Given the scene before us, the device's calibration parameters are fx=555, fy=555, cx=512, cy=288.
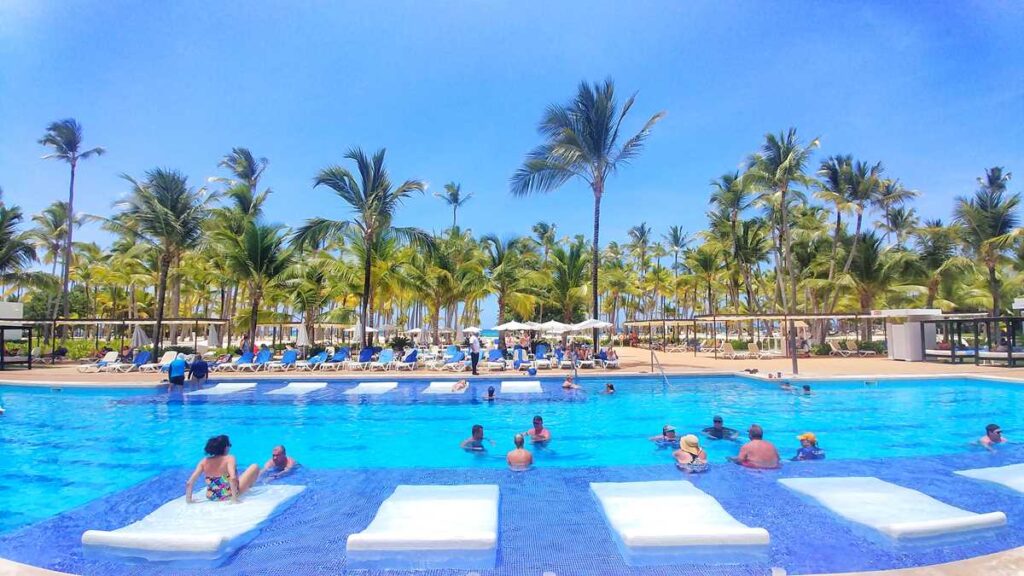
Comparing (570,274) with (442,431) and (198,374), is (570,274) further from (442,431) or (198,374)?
(442,431)

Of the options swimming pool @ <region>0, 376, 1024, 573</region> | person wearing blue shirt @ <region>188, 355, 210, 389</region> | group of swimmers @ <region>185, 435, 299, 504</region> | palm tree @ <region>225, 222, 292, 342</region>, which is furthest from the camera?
palm tree @ <region>225, 222, 292, 342</region>

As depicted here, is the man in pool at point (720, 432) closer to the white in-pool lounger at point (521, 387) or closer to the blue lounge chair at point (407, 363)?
the white in-pool lounger at point (521, 387)

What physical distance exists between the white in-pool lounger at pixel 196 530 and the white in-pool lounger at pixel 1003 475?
7.61 metres

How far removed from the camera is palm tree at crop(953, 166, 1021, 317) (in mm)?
24062

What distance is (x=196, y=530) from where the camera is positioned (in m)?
4.82

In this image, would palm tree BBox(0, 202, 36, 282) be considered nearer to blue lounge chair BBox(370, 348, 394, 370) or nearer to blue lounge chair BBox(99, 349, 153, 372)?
blue lounge chair BBox(99, 349, 153, 372)

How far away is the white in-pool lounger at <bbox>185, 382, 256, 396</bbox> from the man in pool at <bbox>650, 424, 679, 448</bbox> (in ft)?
36.9

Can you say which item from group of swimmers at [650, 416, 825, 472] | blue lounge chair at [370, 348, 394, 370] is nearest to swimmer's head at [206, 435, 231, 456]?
group of swimmers at [650, 416, 825, 472]

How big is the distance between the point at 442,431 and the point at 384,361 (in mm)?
8882

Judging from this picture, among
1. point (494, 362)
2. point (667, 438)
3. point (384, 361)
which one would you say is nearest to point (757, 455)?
point (667, 438)

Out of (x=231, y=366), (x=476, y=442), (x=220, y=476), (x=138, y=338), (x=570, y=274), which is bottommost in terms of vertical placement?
(x=476, y=442)

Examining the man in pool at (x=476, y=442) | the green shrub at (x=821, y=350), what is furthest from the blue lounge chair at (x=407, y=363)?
the green shrub at (x=821, y=350)

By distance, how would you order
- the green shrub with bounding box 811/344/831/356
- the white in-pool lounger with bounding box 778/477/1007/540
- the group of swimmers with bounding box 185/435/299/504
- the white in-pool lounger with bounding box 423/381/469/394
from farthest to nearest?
the green shrub with bounding box 811/344/831/356 → the white in-pool lounger with bounding box 423/381/469/394 → the group of swimmers with bounding box 185/435/299/504 → the white in-pool lounger with bounding box 778/477/1007/540

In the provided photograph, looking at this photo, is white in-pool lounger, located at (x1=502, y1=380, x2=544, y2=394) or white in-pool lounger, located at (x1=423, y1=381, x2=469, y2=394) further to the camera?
white in-pool lounger, located at (x1=423, y1=381, x2=469, y2=394)
